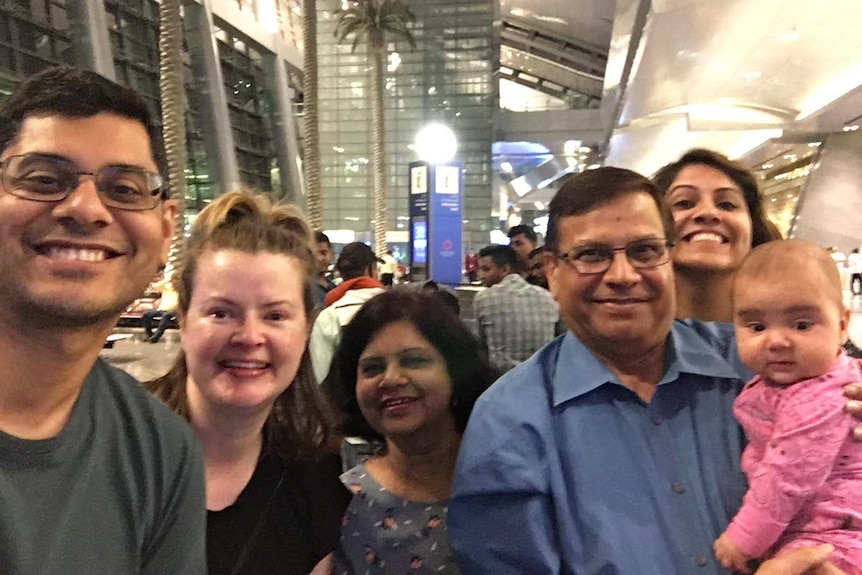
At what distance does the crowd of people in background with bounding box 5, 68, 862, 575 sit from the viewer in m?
1.23

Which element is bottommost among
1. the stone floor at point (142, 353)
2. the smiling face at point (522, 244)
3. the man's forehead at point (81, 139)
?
the stone floor at point (142, 353)

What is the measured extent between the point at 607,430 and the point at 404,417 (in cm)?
66

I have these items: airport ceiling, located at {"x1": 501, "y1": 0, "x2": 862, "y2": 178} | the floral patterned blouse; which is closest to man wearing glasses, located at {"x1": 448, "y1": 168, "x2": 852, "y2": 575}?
the floral patterned blouse

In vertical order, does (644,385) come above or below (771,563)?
above

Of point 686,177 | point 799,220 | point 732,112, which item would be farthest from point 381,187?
point 686,177

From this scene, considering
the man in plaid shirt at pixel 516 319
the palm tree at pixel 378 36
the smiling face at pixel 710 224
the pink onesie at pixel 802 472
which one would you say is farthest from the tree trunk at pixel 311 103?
the pink onesie at pixel 802 472

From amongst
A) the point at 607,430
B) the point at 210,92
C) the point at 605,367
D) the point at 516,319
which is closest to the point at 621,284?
the point at 605,367

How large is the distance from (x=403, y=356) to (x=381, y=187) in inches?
838

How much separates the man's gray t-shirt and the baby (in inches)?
44.1

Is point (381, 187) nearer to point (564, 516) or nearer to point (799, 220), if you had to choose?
point (799, 220)

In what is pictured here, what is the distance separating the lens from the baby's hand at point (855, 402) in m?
1.50

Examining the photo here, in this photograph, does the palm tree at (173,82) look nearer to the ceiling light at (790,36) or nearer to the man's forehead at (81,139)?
the man's forehead at (81,139)

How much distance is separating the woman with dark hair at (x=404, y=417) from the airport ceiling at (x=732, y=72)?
6775 mm

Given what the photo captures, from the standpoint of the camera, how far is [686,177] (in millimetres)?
2242
